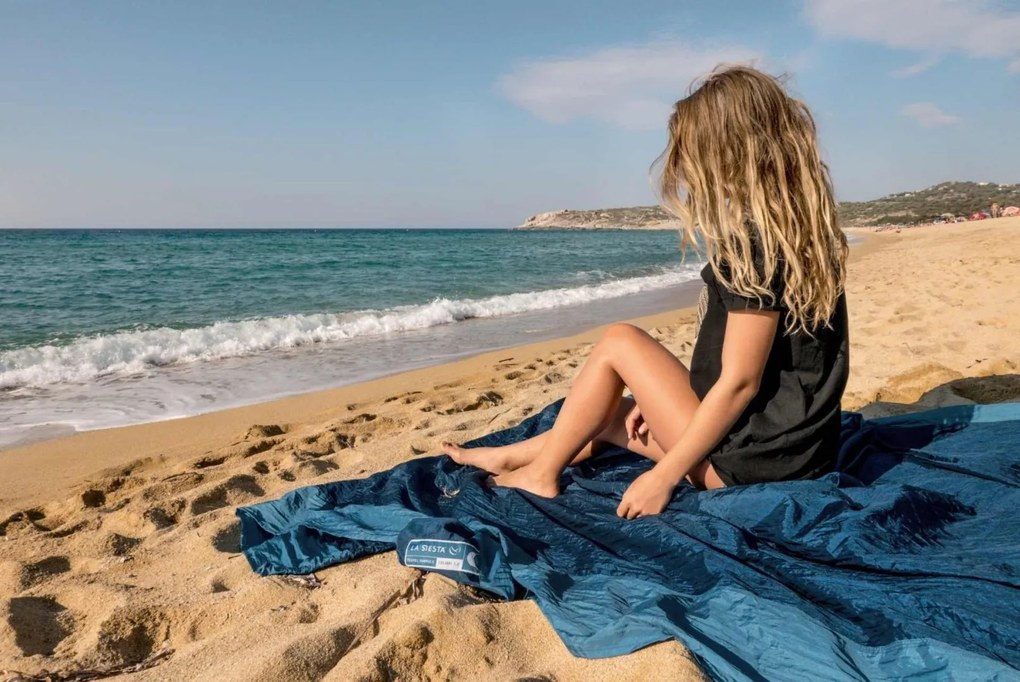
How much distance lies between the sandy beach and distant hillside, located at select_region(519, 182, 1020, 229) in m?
1.67

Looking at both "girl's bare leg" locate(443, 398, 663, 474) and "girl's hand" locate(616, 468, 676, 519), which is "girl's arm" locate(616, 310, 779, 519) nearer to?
"girl's hand" locate(616, 468, 676, 519)

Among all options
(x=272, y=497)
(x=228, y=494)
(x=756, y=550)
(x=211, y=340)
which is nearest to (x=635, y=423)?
(x=756, y=550)

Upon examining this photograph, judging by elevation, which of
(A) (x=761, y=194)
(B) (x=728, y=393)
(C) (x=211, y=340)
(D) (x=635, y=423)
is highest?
(A) (x=761, y=194)

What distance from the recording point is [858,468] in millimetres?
2848

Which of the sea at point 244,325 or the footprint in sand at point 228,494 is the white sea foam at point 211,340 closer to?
the sea at point 244,325

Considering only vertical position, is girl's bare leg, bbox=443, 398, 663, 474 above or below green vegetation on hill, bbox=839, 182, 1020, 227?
below

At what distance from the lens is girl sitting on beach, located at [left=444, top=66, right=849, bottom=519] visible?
2.20 meters

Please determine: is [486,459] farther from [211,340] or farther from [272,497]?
[211,340]

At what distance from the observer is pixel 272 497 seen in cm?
334

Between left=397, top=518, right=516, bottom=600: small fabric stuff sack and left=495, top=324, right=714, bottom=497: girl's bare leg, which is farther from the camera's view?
left=495, top=324, right=714, bottom=497: girl's bare leg

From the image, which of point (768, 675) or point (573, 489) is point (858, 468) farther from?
point (768, 675)

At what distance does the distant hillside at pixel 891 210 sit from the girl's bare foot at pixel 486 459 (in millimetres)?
1257

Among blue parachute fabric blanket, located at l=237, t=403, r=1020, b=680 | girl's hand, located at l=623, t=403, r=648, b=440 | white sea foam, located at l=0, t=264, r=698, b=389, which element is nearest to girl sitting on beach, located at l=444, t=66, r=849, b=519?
blue parachute fabric blanket, located at l=237, t=403, r=1020, b=680

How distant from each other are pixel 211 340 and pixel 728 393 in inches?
283
